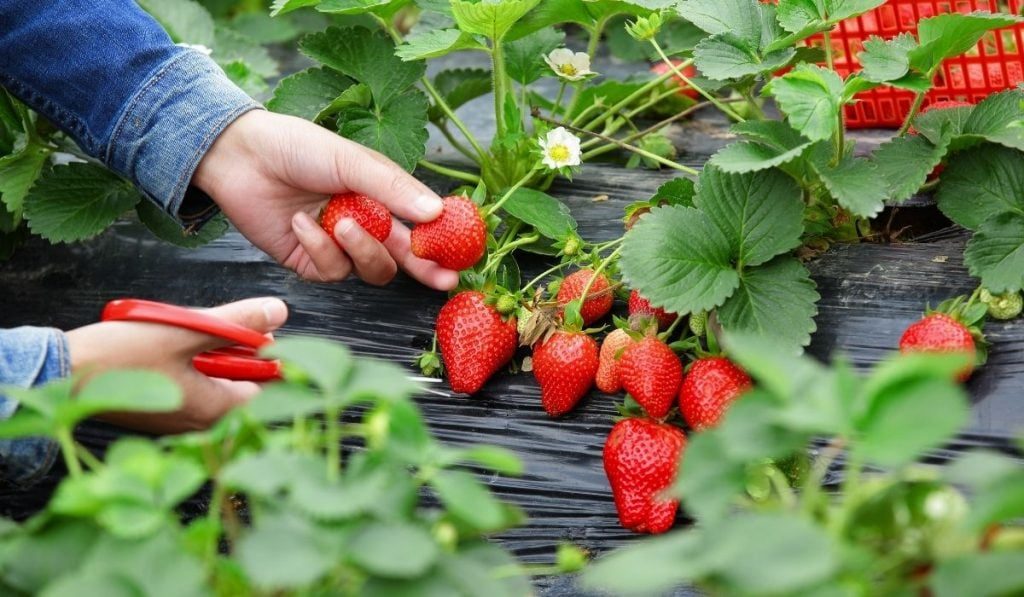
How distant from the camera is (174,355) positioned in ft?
3.44

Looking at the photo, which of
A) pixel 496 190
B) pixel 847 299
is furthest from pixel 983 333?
pixel 496 190

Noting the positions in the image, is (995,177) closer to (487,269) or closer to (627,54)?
(487,269)

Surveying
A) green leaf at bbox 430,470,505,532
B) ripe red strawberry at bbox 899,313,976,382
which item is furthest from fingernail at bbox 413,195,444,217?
green leaf at bbox 430,470,505,532

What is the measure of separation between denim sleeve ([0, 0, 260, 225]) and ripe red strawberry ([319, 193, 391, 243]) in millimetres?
187

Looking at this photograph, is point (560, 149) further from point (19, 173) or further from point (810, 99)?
point (19, 173)

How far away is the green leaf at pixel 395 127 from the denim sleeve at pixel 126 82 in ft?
0.44

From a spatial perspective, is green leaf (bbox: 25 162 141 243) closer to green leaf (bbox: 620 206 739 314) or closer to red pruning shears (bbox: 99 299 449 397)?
red pruning shears (bbox: 99 299 449 397)

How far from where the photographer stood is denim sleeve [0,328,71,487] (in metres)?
0.95

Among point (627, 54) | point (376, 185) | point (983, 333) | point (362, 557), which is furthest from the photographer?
point (627, 54)

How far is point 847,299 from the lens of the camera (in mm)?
1188

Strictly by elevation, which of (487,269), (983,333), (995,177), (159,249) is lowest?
(159,249)

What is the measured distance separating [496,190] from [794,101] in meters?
0.51

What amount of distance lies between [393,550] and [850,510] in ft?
0.81

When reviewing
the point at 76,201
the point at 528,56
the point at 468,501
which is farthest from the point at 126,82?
the point at 468,501
